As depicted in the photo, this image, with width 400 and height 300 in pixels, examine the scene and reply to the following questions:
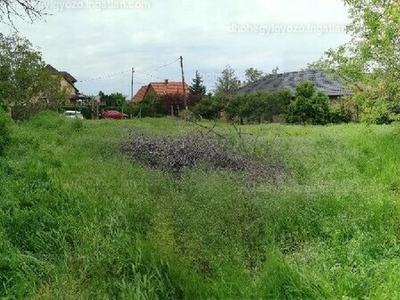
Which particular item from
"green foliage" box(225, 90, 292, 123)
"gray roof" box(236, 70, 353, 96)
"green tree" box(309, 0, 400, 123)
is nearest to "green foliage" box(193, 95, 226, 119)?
"green foliage" box(225, 90, 292, 123)

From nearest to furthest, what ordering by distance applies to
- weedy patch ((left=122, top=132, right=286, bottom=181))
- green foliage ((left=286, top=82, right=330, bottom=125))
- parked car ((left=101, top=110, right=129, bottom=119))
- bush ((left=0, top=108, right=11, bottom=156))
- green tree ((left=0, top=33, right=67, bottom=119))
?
1. weedy patch ((left=122, top=132, right=286, bottom=181))
2. bush ((left=0, top=108, right=11, bottom=156))
3. green tree ((left=0, top=33, right=67, bottom=119))
4. green foliage ((left=286, top=82, right=330, bottom=125))
5. parked car ((left=101, top=110, right=129, bottom=119))

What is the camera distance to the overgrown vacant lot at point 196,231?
3525 mm

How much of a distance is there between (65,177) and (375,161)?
604 cm

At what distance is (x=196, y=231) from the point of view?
14.7 ft

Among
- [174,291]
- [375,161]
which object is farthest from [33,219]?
[375,161]

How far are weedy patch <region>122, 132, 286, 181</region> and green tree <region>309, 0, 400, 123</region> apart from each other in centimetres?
383

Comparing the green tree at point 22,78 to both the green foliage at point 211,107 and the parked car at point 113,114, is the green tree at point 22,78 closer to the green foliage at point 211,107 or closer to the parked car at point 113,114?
the green foliage at point 211,107

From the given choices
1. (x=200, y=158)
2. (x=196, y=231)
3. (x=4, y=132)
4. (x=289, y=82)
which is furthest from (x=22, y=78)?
(x=289, y=82)

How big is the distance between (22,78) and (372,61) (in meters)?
14.6

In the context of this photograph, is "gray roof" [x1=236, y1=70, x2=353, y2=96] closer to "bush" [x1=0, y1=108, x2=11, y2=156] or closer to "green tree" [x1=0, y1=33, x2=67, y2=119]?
"green tree" [x1=0, y1=33, x2=67, y2=119]

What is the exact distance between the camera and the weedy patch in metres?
7.26

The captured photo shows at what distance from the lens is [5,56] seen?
61.8 feet

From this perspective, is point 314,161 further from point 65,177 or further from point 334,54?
point 65,177

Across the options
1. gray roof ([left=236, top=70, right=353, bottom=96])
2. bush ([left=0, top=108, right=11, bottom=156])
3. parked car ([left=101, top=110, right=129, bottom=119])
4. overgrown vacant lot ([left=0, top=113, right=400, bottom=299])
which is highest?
gray roof ([left=236, top=70, right=353, bottom=96])
